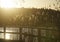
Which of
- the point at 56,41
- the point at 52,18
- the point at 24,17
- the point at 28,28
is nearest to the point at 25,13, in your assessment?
the point at 24,17

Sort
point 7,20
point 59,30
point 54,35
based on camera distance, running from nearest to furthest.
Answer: point 59,30 → point 54,35 → point 7,20

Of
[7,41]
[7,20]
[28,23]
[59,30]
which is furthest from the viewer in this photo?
[7,20]

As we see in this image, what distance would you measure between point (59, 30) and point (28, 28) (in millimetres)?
1098

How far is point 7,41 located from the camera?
6152mm

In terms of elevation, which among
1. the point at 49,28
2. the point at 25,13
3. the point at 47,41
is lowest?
the point at 47,41

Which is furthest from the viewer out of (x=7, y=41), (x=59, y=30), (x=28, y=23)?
(x=28, y=23)

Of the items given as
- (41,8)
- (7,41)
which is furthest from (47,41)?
(41,8)

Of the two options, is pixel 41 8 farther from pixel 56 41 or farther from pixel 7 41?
pixel 7 41

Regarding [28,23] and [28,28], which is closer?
[28,28]

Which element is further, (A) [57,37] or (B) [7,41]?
(A) [57,37]

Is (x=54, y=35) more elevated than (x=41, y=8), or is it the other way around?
(x=41, y=8)

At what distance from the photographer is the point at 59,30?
21.5ft

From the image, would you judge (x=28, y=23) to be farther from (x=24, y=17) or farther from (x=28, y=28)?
(x=28, y=28)

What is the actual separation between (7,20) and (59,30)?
3.08 meters
